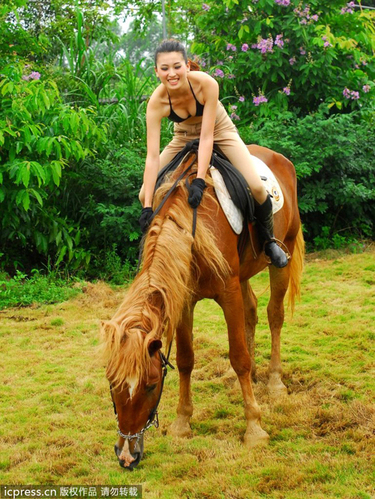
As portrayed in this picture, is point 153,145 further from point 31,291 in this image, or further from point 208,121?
point 31,291

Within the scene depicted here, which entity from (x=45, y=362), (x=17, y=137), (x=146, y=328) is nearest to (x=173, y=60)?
(x=146, y=328)

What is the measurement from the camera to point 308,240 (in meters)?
8.51

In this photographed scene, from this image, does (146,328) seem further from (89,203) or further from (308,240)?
(308,240)

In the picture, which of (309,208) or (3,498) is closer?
(3,498)

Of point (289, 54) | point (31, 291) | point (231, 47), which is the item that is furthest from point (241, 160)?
point (231, 47)

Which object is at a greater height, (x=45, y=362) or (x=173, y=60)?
(x=173, y=60)

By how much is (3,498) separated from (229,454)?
1269 millimetres

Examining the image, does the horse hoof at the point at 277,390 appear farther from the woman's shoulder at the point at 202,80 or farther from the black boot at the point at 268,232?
the woman's shoulder at the point at 202,80

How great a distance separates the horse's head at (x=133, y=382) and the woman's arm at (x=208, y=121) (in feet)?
4.20

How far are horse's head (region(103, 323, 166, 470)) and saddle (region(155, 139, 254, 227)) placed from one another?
119 cm

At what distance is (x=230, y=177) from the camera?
349 cm

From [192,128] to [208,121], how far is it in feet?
1.07

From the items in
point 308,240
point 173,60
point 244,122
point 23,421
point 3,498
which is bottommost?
point 308,240

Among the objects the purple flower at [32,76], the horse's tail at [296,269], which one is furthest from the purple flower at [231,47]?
the horse's tail at [296,269]
